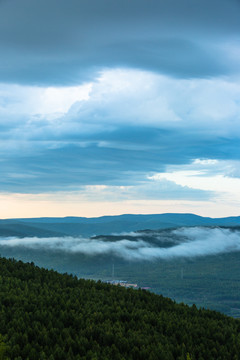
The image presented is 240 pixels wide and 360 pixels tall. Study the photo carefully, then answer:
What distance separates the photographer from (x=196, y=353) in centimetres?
1097

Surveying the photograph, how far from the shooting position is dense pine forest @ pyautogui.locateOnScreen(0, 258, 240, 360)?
1032 cm

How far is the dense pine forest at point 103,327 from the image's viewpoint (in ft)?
33.9

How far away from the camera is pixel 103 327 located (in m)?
11.8

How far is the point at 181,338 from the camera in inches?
461

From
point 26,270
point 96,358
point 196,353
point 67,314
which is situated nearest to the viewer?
point 96,358

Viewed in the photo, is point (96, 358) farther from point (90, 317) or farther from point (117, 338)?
point (90, 317)

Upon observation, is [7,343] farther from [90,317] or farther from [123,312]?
[123,312]

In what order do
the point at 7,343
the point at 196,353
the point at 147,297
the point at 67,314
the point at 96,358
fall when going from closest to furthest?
1. the point at 96,358
2. the point at 7,343
3. the point at 196,353
4. the point at 67,314
5. the point at 147,297

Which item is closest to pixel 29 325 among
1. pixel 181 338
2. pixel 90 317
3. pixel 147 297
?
pixel 90 317

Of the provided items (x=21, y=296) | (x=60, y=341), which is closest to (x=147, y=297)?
(x=21, y=296)

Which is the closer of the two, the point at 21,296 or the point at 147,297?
the point at 21,296

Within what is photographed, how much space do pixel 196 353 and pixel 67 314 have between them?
4041mm

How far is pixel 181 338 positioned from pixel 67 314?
3.52 m

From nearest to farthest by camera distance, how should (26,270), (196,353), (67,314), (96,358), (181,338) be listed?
(96,358), (196,353), (181,338), (67,314), (26,270)
